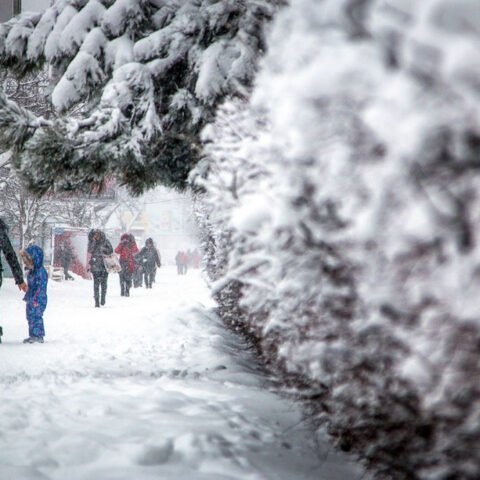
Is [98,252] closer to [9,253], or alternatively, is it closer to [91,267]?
[91,267]

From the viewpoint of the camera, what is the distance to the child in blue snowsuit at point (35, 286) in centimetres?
809

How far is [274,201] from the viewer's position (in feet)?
6.93

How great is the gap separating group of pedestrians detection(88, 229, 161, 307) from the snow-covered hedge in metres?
12.0

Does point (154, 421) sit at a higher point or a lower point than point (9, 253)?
lower

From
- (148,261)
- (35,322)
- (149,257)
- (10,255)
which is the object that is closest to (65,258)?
(148,261)

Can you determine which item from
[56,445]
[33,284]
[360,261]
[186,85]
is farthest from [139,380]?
[33,284]

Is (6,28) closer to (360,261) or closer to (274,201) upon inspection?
(274,201)

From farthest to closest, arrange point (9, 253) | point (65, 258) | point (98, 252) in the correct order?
point (65, 258) < point (98, 252) < point (9, 253)

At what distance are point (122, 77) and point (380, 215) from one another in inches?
154

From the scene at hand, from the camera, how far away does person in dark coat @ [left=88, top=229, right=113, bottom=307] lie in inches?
547

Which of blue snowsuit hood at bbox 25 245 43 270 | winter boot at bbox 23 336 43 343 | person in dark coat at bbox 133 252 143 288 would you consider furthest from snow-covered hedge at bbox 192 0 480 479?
person in dark coat at bbox 133 252 143 288

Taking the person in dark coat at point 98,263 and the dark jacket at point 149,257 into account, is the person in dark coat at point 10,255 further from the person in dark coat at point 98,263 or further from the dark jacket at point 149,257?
the dark jacket at point 149,257

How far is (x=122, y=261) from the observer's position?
16719 mm

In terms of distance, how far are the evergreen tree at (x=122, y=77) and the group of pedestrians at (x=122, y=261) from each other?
327 inches
